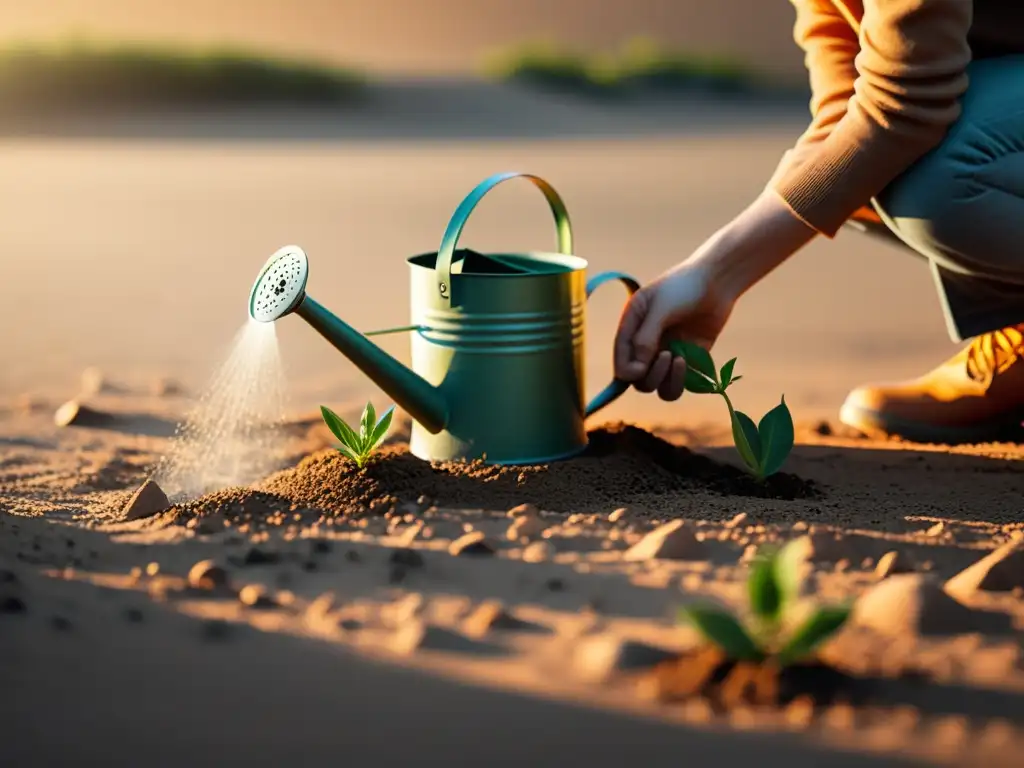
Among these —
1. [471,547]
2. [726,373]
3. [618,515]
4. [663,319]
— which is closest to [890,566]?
[618,515]

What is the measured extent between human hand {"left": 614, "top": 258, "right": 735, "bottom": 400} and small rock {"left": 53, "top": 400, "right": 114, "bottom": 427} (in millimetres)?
1439

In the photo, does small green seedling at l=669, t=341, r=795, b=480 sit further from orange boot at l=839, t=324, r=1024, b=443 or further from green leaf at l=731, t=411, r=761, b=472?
orange boot at l=839, t=324, r=1024, b=443

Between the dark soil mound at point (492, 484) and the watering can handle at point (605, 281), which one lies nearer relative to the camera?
the dark soil mound at point (492, 484)

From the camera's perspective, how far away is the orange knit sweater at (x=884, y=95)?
2.25 m

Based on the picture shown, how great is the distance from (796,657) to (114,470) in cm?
184

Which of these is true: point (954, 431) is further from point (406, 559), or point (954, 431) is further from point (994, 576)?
point (406, 559)

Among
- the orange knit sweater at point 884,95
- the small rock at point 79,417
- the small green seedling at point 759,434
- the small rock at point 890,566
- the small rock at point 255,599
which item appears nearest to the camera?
the small rock at point 255,599

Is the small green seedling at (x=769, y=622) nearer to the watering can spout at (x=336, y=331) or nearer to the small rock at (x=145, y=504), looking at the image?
the watering can spout at (x=336, y=331)

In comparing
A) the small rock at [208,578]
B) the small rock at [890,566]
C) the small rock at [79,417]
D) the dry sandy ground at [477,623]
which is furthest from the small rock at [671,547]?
the small rock at [79,417]

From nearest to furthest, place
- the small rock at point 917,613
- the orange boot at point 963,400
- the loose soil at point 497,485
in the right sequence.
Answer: the small rock at point 917,613, the loose soil at point 497,485, the orange boot at point 963,400

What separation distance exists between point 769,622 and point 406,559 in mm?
591

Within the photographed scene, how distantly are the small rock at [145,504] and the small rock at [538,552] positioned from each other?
0.73 metres

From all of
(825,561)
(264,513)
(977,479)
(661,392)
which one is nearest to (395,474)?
(264,513)

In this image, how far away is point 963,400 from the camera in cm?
291
